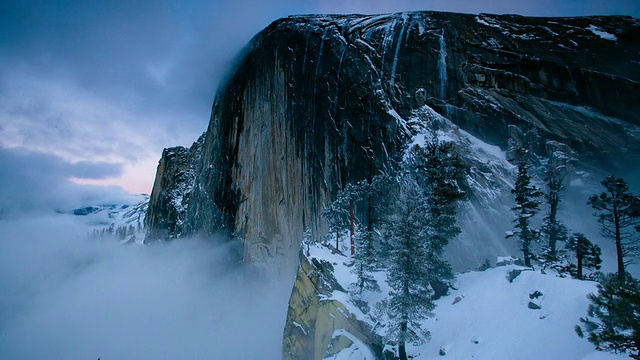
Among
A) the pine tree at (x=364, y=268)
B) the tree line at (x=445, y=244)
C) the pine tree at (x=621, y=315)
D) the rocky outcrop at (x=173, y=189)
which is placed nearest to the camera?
the pine tree at (x=621, y=315)

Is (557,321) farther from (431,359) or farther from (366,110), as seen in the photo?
(366,110)

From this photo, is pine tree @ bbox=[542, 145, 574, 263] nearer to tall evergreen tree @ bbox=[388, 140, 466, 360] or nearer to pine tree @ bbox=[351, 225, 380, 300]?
tall evergreen tree @ bbox=[388, 140, 466, 360]

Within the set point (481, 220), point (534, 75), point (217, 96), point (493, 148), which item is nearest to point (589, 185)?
point (493, 148)

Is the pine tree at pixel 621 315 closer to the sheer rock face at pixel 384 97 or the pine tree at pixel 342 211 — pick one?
the pine tree at pixel 342 211

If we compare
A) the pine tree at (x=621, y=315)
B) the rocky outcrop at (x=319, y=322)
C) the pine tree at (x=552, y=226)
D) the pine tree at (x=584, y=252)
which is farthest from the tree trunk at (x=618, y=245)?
the rocky outcrop at (x=319, y=322)

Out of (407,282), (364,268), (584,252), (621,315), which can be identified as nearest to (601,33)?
(584,252)

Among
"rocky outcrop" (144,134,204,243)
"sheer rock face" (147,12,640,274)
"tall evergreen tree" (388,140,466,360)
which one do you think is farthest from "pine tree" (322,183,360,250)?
"rocky outcrop" (144,134,204,243)
